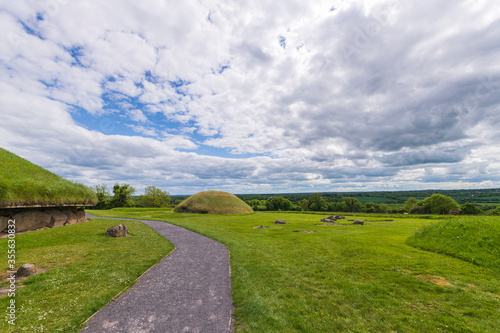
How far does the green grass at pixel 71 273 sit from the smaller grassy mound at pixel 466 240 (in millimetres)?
19750

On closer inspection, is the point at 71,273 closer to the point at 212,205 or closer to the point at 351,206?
the point at 212,205

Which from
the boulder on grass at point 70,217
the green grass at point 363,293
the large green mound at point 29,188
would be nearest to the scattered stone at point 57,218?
the boulder on grass at point 70,217

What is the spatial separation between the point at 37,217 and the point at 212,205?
129ft

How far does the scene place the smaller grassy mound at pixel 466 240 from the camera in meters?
11.9

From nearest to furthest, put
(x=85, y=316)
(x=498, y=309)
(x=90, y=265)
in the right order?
(x=85, y=316) → (x=498, y=309) → (x=90, y=265)

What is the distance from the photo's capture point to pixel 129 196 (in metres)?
89.6

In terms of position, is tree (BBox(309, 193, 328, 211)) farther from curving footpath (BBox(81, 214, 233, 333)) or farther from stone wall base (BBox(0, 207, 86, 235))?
curving footpath (BBox(81, 214, 233, 333))

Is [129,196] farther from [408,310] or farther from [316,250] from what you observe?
[408,310]

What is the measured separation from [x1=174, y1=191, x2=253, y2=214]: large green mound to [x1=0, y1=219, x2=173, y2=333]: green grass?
3696 centimetres

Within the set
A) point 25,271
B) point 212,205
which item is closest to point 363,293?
point 25,271

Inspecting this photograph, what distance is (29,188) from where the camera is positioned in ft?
53.6

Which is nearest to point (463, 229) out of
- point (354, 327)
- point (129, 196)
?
point (354, 327)

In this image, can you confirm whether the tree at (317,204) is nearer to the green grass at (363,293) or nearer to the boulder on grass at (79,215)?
the green grass at (363,293)

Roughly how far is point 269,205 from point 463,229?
96.0 meters
